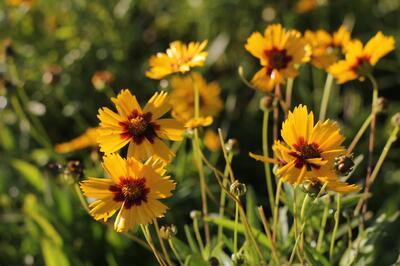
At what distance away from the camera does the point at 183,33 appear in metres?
2.73

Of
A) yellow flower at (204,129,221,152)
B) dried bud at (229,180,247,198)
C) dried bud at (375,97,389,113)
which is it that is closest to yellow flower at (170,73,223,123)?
yellow flower at (204,129,221,152)

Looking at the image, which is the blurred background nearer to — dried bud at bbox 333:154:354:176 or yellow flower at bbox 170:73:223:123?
yellow flower at bbox 170:73:223:123

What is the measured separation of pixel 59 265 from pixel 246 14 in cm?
149

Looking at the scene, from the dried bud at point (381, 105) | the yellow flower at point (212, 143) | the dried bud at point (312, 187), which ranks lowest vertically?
the dried bud at point (312, 187)

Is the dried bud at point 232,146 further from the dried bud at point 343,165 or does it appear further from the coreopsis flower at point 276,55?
the dried bud at point 343,165

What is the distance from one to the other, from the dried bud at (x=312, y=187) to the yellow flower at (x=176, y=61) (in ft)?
1.36

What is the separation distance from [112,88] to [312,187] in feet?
5.08

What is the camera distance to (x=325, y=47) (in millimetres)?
1541

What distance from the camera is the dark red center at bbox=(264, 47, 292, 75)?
132 cm

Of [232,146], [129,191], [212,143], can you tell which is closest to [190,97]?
[212,143]

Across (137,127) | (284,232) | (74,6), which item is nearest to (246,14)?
(74,6)

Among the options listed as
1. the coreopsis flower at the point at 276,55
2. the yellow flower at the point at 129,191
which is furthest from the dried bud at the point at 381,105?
the yellow flower at the point at 129,191

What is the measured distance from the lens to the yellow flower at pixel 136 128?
41.7 inches

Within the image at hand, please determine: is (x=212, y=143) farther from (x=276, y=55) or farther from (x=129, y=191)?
(x=129, y=191)
